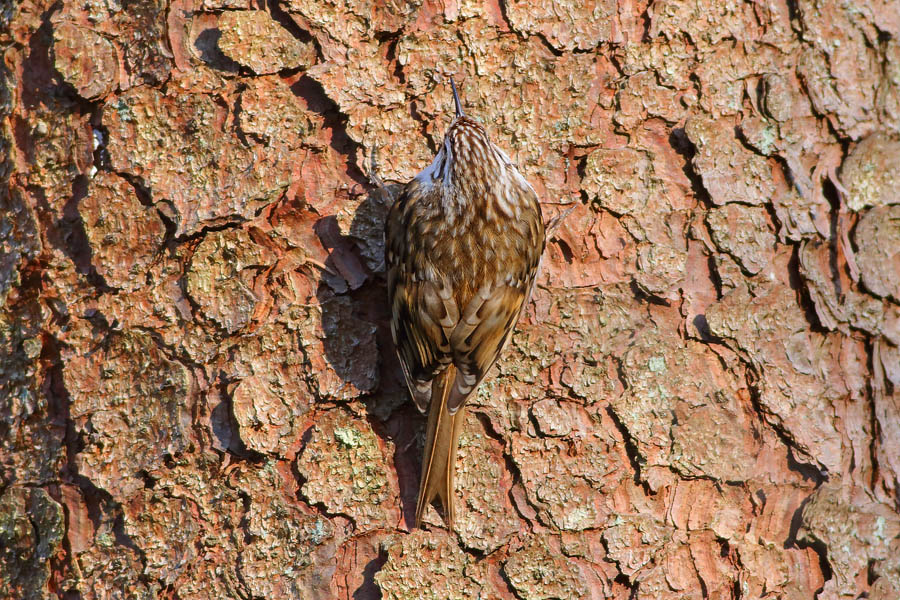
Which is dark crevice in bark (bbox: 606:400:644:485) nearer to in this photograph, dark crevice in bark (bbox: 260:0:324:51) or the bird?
the bird

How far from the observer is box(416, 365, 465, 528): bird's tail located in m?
1.83

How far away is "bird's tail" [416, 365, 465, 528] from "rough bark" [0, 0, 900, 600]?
0.13 ft

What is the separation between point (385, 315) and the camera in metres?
1.98

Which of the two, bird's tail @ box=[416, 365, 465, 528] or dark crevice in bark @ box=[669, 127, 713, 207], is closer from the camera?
bird's tail @ box=[416, 365, 465, 528]

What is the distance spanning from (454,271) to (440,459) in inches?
19.2

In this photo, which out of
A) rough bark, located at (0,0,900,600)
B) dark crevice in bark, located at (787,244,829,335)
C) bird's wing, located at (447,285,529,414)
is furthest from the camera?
dark crevice in bark, located at (787,244,829,335)

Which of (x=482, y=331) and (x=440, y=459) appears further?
(x=482, y=331)

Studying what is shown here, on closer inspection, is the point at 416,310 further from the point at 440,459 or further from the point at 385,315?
the point at 440,459

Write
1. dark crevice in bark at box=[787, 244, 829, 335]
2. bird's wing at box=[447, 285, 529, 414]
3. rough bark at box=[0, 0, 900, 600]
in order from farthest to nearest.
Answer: dark crevice in bark at box=[787, 244, 829, 335] < bird's wing at box=[447, 285, 529, 414] < rough bark at box=[0, 0, 900, 600]

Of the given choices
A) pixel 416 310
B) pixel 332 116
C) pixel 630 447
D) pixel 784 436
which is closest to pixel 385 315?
pixel 416 310

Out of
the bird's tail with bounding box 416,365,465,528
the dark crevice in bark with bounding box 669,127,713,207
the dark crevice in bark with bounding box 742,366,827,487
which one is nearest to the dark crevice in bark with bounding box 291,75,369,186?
the bird's tail with bounding box 416,365,465,528

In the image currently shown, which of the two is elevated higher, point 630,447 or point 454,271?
point 454,271

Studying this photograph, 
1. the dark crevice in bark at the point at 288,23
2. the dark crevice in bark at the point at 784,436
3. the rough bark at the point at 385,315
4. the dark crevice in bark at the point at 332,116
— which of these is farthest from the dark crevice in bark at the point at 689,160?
the dark crevice in bark at the point at 288,23

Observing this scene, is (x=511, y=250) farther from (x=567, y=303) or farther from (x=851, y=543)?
(x=851, y=543)
